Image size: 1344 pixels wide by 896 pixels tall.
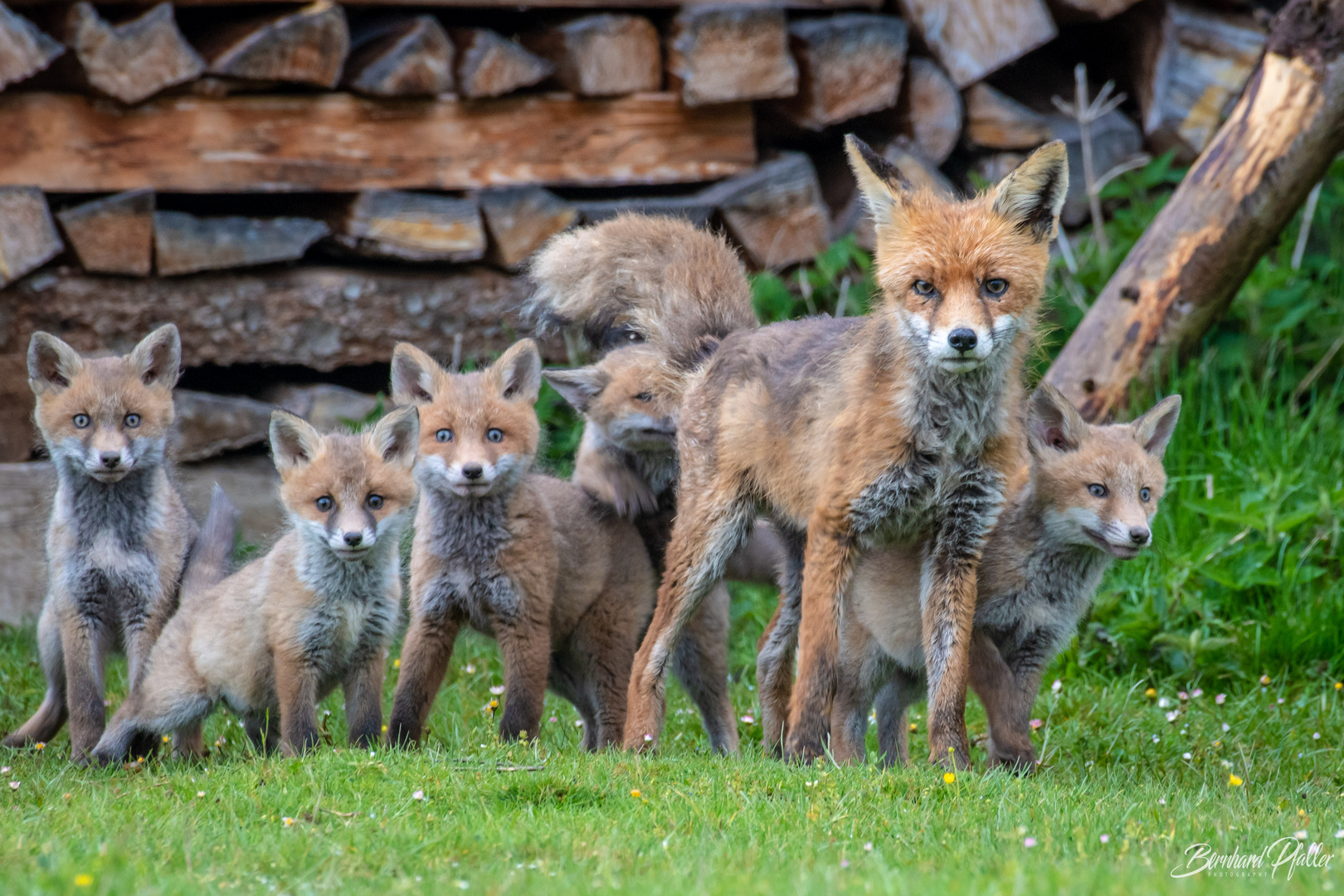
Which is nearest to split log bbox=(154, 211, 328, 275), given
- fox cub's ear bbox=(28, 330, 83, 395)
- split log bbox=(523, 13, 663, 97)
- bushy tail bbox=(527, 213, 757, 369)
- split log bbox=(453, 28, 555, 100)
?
split log bbox=(453, 28, 555, 100)

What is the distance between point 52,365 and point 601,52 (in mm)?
3396

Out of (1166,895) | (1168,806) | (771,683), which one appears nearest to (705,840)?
(1166,895)

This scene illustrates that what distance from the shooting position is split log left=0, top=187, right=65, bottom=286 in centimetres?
638

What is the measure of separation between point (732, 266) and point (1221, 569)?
2845mm

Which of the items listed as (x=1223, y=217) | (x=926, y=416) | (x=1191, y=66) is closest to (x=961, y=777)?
(x=926, y=416)

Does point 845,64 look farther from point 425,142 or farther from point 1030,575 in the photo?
point 1030,575

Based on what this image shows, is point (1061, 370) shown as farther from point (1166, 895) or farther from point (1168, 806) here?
point (1166, 895)

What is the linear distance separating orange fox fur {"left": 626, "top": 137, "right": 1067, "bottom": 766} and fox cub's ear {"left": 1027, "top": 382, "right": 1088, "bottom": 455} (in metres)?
0.34

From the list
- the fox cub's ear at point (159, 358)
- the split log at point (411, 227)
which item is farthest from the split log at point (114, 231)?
the fox cub's ear at point (159, 358)

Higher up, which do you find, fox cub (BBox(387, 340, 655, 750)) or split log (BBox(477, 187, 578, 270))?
split log (BBox(477, 187, 578, 270))

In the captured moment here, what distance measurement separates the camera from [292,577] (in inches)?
187

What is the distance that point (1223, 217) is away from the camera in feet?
20.9

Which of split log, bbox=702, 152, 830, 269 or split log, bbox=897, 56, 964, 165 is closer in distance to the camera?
split log, bbox=702, 152, 830, 269

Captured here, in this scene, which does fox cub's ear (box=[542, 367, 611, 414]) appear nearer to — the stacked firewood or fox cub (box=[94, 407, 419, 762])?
fox cub (box=[94, 407, 419, 762])
